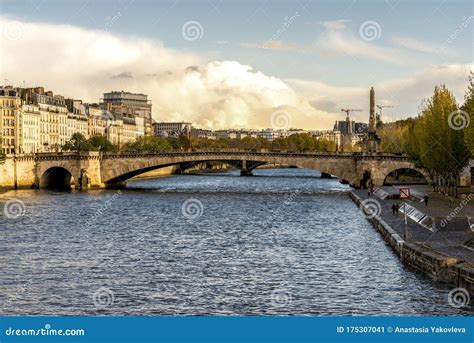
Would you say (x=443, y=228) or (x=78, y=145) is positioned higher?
(x=78, y=145)

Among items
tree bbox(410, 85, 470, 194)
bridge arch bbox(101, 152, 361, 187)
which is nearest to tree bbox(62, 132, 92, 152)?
bridge arch bbox(101, 152, 361, 187)

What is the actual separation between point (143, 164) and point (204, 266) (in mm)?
74852

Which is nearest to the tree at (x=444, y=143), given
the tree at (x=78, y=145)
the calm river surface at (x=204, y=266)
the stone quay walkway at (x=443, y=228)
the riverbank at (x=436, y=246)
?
the stone quay walkway at (x=443, y=228)

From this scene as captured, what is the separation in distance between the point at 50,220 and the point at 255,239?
18.2 meters

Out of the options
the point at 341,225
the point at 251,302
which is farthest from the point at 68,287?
the point at 341,225

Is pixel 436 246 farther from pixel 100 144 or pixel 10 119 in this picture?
pixel 100 144

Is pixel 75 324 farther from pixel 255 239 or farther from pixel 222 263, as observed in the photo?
pixel 255 239

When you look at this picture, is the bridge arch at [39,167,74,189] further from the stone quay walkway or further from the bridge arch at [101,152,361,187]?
the stone quay walkway

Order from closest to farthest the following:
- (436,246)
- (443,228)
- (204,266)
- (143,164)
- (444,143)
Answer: (436,246) → (204,266) → (443,228) → (444,143) → (143,164)

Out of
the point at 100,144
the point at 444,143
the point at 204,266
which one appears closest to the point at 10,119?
the point at 100,144

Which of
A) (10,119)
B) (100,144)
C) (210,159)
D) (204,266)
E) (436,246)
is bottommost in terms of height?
(204,266)

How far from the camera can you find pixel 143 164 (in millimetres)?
114625

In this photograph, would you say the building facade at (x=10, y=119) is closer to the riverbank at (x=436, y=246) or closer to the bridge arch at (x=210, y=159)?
the bridge arch at (x=210, y=159)

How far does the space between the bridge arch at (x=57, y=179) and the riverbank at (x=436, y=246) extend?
64.2m
